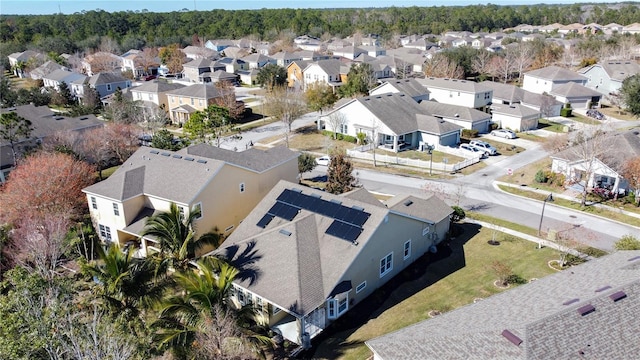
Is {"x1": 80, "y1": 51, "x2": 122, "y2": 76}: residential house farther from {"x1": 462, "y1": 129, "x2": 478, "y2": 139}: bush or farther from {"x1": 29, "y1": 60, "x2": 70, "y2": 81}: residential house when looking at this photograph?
{"x1": 462, "y1": 129, "x2": 478, "y2": 139}: bush

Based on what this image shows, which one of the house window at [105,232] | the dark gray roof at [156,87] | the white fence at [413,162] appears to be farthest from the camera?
the dark gray roof at [156,87]

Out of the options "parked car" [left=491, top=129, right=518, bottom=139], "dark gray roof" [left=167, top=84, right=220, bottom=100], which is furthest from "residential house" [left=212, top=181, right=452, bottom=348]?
"dark gray roof" [left=167, top=84, right=220, bottom=100]

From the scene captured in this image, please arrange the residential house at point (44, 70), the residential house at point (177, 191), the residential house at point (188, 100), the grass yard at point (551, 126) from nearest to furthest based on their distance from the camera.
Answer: the residential house at point (177, 191) → the grass yard at point (551, 126) → the residential house at point (188, 100) → the residential house at point (44, 70)

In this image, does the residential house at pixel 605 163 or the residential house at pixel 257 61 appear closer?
the residential house at pixel 605 163

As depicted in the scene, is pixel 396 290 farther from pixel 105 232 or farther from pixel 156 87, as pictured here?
pixel 156 87

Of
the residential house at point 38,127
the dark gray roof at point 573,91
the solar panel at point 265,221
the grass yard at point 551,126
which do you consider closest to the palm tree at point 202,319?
the solar panel at point 265,221

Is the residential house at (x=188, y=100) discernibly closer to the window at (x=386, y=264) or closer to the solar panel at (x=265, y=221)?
the solar panel at (x=265, y=221)
